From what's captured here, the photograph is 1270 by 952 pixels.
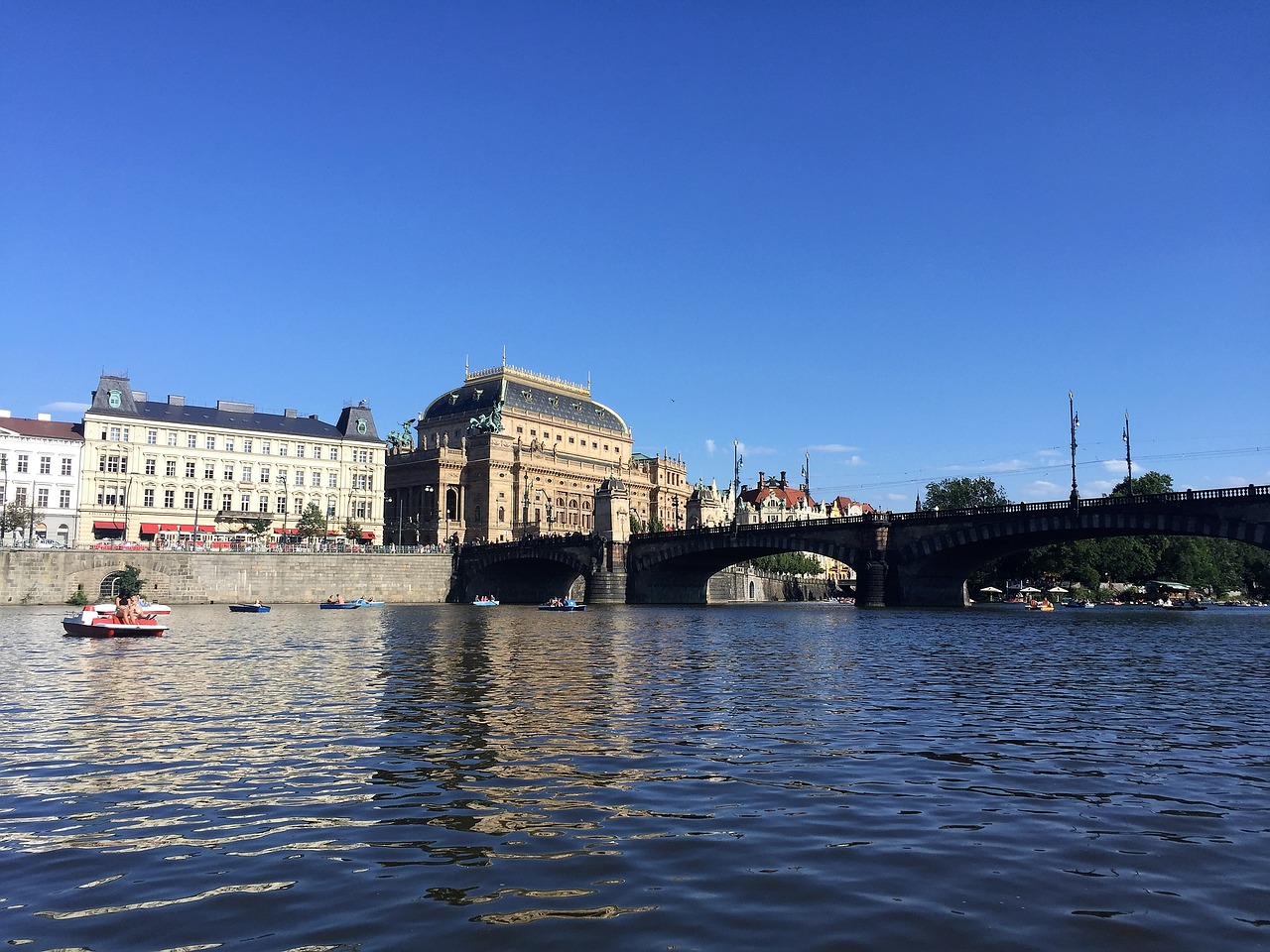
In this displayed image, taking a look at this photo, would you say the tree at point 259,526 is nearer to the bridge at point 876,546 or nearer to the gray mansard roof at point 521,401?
the bridge at point 876,546

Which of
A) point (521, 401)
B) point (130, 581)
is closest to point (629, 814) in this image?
point (130, 581)

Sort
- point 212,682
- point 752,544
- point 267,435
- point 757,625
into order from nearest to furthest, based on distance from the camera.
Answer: point 212,682 < point 757,625 < point 752,544 < point 267,435

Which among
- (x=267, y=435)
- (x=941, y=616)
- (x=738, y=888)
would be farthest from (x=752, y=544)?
(x=738, y=888)

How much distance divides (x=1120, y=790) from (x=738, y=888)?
288 inches

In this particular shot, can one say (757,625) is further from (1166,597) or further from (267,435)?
(1166,597)

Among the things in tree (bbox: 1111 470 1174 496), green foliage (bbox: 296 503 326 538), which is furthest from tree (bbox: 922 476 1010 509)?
green foliage (bbox: 296 503 326 538)

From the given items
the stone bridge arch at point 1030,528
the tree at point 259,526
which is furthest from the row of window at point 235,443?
the stone bridge arch at point 1030,528

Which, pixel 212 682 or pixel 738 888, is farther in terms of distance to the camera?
pixel 212 682

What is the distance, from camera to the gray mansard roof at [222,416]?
370ft

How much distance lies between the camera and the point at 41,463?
106 m

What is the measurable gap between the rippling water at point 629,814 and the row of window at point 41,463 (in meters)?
88.4

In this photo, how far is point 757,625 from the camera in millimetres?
67188

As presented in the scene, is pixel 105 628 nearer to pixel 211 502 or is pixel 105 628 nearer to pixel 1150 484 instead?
pixel 211 502

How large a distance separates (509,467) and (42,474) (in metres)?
68.0
